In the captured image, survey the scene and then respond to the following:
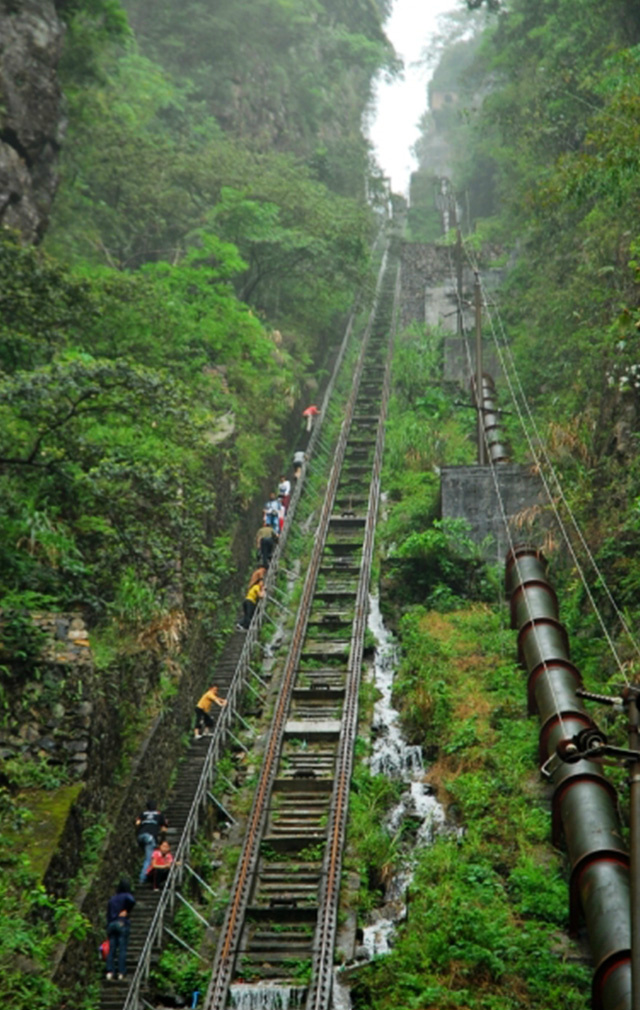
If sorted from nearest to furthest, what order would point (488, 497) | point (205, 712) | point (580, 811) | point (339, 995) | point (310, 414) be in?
point (339, 995) < point (580, 811) < point (205, 712) < point (488, 497) < point (310, 414)

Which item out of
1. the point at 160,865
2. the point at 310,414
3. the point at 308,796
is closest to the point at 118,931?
the point at 160,865

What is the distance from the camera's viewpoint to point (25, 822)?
1284 centimetres

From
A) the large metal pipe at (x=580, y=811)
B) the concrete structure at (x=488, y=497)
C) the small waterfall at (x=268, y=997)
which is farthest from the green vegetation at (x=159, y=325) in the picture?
the concrete structure at (x=488, y=497)

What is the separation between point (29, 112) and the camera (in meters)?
24.7

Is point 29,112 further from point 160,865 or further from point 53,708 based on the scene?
point 160,865

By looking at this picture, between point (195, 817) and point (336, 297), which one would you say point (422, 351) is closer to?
point (336, 297)

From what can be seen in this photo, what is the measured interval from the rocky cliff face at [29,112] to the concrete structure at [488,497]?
1107 centimetres

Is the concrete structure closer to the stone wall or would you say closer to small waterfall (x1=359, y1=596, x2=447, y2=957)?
small waterfall (x1=359, y1=596, x2=447, y2=957)

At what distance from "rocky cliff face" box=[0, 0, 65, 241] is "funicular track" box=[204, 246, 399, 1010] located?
33.3 feet

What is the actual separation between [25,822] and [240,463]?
49.6 feet

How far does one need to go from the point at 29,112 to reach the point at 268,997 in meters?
20.3

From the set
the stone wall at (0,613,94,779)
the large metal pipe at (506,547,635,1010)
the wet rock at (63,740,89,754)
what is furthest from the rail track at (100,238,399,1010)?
the large metal pipe at (506,547,635,1010)

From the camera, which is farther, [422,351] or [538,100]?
[422,351]

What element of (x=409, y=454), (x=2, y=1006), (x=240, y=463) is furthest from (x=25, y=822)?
(x=409, y=454)
